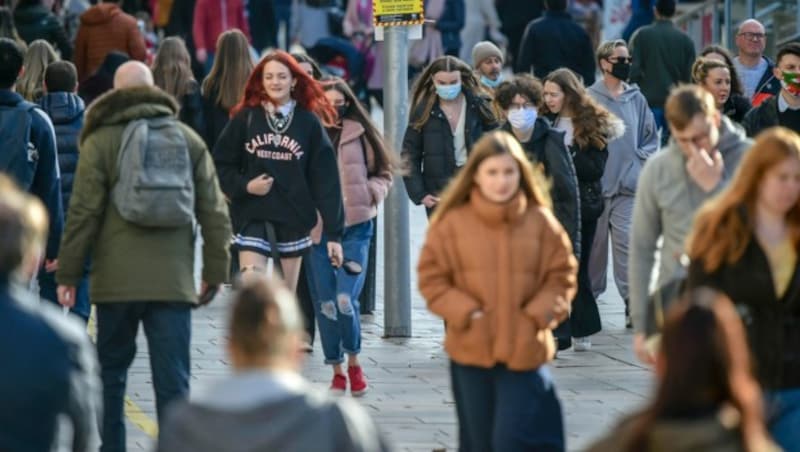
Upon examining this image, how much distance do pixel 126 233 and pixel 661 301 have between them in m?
2.55

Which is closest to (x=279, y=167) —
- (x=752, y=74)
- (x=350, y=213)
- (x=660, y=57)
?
(x=350, y=213)

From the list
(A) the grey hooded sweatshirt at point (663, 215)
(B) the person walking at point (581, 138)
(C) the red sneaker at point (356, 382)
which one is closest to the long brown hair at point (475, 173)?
(A) the grey hooded sweatshirt at point (663, 215)

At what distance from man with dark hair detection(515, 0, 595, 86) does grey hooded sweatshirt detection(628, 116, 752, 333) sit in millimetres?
11242

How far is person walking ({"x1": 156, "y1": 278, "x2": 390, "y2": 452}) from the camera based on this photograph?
5.85m

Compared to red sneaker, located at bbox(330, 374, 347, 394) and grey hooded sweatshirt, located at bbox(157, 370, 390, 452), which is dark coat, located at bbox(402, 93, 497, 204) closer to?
red sneaker, located at bbox(330, 374, 347, 394)

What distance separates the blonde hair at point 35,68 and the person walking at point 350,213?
2.91 meters

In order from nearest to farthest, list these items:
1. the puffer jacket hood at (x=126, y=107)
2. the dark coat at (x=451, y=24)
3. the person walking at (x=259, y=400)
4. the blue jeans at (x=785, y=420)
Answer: the person walking at (x=259, y=400), the blue jeans at (x=785, y=420), the puffer jacket hood at (x=126, y=107), the dark coat at (x=451, y=24)

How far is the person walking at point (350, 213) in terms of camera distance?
42.6 ft

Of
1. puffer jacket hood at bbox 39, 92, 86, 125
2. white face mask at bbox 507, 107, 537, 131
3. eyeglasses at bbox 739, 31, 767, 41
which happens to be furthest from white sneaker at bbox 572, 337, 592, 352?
eyeglasses at bbox 739, 31, 767, 41

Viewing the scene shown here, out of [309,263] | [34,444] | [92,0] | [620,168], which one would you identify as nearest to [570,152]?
[620,168]

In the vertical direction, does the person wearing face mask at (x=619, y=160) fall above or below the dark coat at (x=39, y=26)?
below

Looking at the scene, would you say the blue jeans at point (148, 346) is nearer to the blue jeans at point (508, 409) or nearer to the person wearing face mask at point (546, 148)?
the blue jeans at point (508, 409)

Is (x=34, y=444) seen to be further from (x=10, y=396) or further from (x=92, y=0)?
(x=92, y=0)

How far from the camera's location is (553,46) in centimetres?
2038
